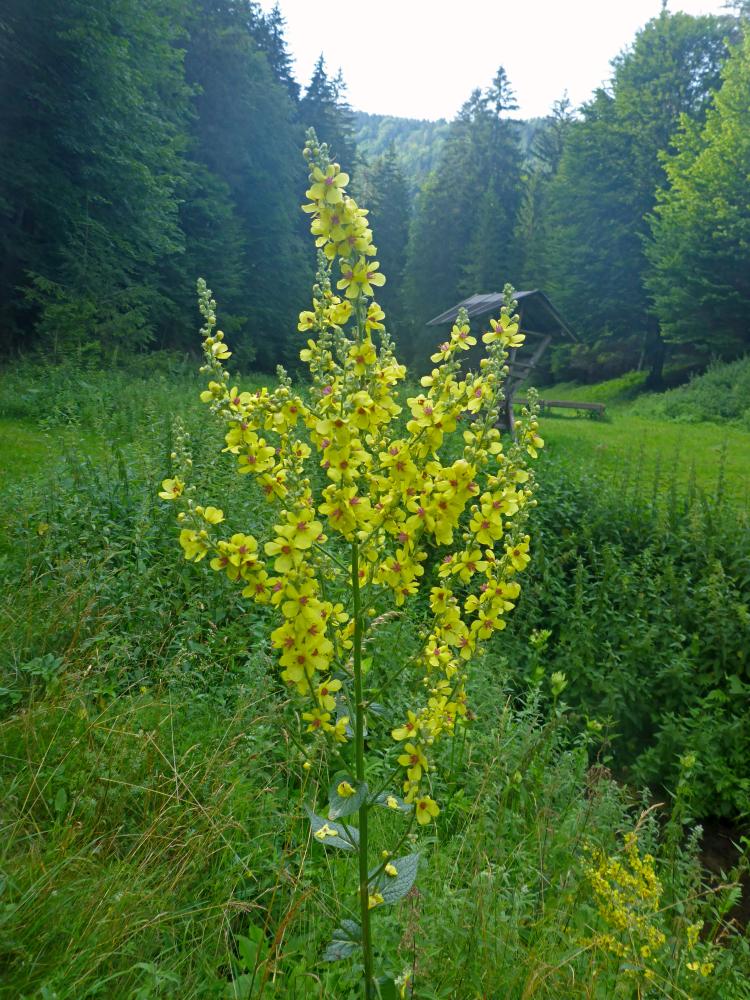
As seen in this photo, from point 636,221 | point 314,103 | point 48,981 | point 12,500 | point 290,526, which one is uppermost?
point 314,103

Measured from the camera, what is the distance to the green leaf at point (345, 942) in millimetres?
1661

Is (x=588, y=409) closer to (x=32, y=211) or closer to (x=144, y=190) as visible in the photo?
(x=144, y=190)

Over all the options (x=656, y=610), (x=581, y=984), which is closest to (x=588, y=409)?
(x=656, y=610)

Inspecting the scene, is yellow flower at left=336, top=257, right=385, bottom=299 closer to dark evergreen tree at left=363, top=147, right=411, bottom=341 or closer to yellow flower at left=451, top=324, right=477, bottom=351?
yellow flower at left=451, top=324, right=477, bottom=351

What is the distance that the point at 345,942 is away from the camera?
1.70 meters

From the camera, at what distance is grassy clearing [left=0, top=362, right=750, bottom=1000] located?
1966 mm

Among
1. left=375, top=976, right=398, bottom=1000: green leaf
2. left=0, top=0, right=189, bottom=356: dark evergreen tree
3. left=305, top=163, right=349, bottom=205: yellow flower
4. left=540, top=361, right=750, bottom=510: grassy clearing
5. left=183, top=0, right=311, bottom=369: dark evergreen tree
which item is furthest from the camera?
left=183, top=0, right=311, bottom=369: dark evergreen tree

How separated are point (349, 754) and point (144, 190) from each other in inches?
662

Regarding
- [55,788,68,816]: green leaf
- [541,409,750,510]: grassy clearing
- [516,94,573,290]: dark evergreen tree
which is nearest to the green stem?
[55,788,68,816]: green leaf

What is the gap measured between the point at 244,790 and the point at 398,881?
1191 millimetres

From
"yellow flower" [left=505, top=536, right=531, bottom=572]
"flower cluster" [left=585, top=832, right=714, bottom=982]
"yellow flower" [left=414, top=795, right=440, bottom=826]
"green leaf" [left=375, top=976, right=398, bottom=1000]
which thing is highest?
"yellow flower" [left=505, top=536, right=531, bottom=572]

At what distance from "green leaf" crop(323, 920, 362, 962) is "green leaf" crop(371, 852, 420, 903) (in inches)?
5.6

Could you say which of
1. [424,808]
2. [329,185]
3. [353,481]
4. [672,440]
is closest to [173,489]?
[353,481]

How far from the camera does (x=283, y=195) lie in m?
25.3
